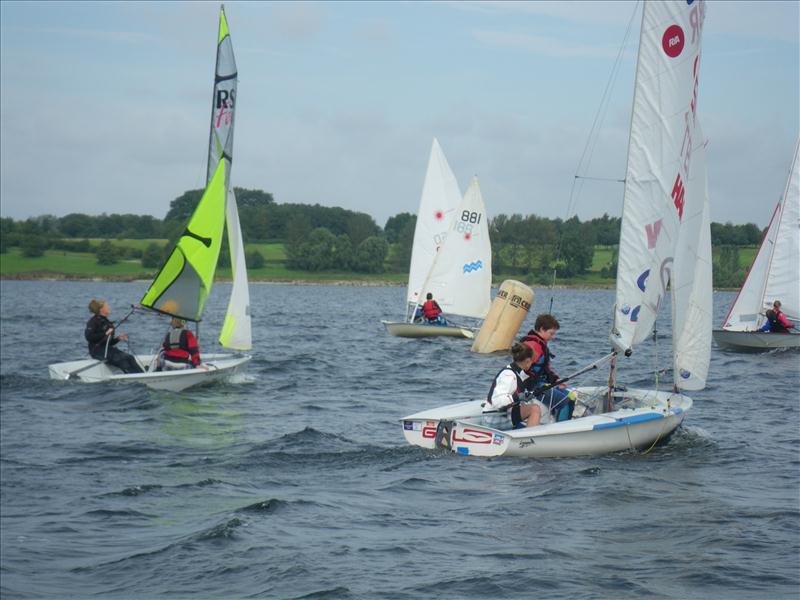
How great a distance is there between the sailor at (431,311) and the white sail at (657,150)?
17434mm

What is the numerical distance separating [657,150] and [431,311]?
1794cm

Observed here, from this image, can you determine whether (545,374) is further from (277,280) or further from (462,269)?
(277,280)

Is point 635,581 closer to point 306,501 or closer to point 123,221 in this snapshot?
point 306,501

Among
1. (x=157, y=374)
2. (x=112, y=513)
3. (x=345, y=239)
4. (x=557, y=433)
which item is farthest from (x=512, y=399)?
(x=345, y=239)

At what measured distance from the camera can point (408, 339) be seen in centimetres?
3050

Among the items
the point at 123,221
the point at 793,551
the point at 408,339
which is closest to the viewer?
the point at 793,551

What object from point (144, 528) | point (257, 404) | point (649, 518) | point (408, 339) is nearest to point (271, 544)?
point (144, 528)

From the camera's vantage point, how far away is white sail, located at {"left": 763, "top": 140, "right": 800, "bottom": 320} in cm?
2505

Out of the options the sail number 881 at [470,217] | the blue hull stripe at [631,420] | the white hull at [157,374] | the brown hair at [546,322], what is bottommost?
the white hull at [157,374]

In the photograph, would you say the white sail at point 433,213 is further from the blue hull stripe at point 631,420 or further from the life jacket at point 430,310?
the blue hull stripe at point 631,420

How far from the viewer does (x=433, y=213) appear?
3209 centimetres

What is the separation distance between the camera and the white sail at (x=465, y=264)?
98.5 ft

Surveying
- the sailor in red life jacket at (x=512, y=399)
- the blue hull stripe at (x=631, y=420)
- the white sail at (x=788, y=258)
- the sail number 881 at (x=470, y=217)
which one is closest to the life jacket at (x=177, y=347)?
the sailor in red life jacket at (x=512, y=399)

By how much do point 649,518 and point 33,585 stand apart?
5.31 m
